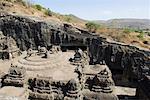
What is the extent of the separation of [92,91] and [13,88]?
210 inches

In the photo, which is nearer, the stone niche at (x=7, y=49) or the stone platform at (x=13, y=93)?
the stone platform at (x=13, y=93)

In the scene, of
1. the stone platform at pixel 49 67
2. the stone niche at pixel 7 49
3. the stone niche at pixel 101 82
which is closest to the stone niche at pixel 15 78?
the stone platform at pixel 49 67

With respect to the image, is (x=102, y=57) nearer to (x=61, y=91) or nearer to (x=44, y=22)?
(x=44, y=22)

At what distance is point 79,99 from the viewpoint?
1684 cm

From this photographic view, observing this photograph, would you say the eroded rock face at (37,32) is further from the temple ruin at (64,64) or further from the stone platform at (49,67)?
the stone platform at (49,67)

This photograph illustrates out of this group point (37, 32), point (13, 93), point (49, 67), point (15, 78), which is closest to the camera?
point (13, 93)

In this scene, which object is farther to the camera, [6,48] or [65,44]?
[65,44]

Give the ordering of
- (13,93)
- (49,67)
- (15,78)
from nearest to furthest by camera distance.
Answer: (13,93), (15,78), (49,67)

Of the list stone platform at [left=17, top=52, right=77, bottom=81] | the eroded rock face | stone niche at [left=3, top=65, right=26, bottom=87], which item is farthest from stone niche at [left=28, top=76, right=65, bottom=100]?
the eroded rock face

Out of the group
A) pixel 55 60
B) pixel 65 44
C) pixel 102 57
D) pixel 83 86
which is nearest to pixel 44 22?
pixel 65 44

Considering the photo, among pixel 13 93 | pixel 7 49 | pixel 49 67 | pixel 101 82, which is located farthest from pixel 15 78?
pixel 7 49

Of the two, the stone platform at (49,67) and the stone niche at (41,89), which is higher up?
the stone platform at (49,67)

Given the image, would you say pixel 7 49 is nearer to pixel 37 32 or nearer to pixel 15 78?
pixel 15 78

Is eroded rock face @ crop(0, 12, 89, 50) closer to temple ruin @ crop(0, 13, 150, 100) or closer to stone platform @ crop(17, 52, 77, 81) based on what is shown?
temple ruin @ crop(0, 13, 150, 100)
